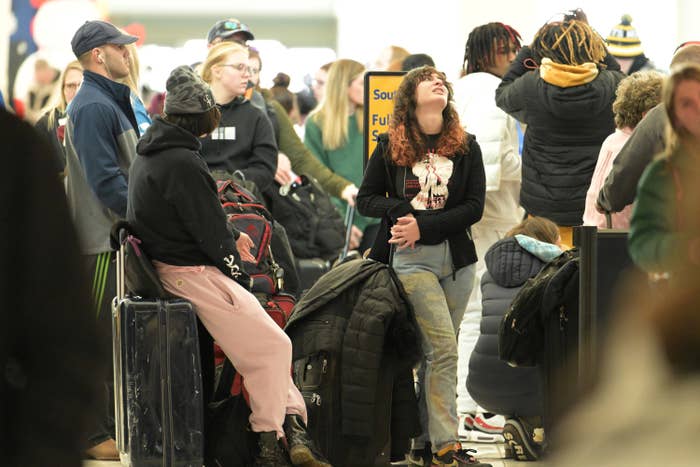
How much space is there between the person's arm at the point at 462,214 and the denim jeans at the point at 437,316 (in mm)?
83

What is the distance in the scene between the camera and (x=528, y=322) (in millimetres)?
4984

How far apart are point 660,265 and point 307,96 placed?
1040 cm

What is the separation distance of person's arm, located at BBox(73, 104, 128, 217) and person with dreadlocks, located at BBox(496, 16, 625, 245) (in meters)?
1.79

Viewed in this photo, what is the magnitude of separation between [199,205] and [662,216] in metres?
2.78

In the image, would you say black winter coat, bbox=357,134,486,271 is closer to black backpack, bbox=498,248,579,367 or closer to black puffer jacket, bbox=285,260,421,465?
black puffer jacket, bbox=285,260,421,465

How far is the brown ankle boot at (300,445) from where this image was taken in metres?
4.92

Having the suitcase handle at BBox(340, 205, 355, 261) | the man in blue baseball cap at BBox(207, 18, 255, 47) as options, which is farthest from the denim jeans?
the suitcase handle at BBox(340, 205, 355, 261)

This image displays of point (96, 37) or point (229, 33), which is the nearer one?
point (96, 37)

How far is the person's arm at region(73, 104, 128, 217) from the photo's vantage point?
538 centimetres

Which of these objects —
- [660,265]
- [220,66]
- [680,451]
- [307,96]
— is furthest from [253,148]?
[307,96]

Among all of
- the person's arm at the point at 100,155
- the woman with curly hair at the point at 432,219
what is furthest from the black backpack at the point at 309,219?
the woman with curly hair at the point at 432,219

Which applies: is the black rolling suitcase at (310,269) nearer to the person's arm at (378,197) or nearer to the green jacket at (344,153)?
the green jacket at (344,153)

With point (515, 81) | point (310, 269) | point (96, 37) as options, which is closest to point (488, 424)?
point (515, 81)

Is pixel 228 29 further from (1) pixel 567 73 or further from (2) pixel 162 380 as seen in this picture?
(2) pixel 162 380
